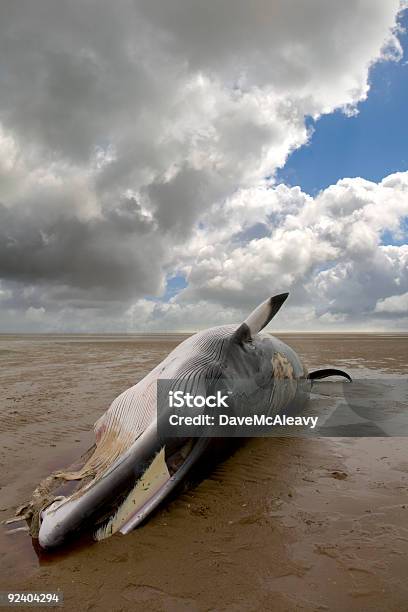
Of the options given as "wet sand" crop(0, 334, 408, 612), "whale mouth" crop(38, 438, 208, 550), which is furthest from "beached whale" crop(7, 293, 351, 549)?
"wet sand" crop(0, 334, 408, 612)

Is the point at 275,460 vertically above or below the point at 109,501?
below

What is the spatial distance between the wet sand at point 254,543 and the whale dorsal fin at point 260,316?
1.45 metres

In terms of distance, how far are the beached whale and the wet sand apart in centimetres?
22

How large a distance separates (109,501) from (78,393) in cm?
667

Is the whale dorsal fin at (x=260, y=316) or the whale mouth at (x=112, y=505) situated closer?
the whale mouth at (x=112, y=505)

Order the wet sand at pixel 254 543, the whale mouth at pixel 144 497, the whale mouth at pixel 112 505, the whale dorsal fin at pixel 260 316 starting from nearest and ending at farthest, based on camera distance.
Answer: the wet sand at pixel 254 543, the whale mouth at pixel 112 505, the whale mouth at pixel 144 497, the whale dorsal fin at pixel 260 316

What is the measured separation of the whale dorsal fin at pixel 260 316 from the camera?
15.7ft

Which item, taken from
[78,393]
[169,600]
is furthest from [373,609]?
[78,393]

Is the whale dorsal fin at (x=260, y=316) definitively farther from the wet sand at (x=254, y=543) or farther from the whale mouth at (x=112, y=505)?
the whale mouth at (x=112, y=505)

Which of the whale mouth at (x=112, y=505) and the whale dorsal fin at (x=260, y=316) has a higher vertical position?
the whale dorsal fin at (x=260, y=316)

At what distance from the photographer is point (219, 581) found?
2.41 m

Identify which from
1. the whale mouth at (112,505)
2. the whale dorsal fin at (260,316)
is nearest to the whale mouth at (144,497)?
the whale mouth at (112,505)

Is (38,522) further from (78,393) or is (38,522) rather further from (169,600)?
(78,393)

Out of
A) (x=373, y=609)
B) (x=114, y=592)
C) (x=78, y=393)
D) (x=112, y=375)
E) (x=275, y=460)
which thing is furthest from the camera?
(x=112, y=375)
